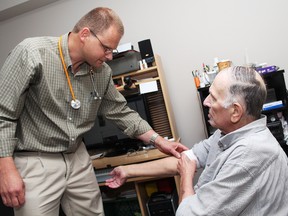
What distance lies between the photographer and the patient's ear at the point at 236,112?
95 cm

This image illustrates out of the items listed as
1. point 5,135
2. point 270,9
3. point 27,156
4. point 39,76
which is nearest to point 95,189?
point 27,156

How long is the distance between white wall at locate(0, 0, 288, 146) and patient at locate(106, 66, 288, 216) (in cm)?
139

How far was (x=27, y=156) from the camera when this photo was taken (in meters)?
1.17

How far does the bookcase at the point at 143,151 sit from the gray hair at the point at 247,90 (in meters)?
1.06

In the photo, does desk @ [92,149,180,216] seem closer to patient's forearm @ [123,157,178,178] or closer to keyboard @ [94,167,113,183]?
keyboard @ [94,167,113,183]

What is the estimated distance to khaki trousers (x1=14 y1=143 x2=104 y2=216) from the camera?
113cm

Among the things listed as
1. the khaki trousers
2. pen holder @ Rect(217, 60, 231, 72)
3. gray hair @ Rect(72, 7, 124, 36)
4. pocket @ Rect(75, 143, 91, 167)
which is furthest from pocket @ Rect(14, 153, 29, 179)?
pen holder @ Rect(217, 60, 231, 72)

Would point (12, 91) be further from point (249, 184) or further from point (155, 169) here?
point (249, 184)

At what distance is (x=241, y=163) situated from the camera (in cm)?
84

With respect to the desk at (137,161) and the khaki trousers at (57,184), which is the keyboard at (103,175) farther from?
the khaki trousers at (57,184)

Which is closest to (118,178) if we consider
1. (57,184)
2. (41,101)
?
(57,184)

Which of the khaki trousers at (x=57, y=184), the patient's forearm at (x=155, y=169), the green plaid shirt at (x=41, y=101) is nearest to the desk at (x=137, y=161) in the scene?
the patient's forearm at (x=155, y=169)

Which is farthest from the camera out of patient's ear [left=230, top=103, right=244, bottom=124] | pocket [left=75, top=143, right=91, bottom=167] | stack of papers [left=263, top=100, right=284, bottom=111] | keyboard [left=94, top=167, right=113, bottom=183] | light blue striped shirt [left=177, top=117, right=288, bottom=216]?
keyboard [left=94, top=167, right=113, bottom=183]

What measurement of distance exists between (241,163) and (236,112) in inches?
8.2
